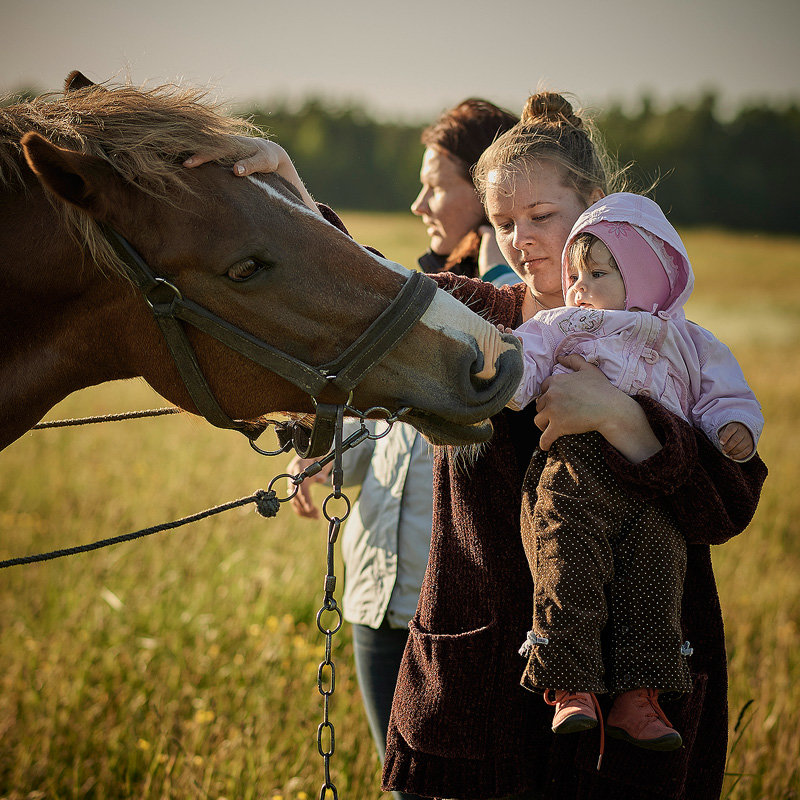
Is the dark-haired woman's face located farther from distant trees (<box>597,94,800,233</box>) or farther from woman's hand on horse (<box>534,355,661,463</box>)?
distant trees (<box>597,94,800,233</box>)

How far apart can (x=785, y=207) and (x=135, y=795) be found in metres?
69.5

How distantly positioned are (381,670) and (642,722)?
1.21 m

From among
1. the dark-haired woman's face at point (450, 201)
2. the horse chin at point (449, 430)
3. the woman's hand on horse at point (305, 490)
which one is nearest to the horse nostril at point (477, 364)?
the horse chin at point (449, 430)

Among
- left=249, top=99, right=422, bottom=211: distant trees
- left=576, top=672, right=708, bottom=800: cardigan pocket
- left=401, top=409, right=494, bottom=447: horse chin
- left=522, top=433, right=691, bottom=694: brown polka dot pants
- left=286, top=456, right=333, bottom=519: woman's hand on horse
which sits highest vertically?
left=401, top=409, right=494, bottom=447: horse chin

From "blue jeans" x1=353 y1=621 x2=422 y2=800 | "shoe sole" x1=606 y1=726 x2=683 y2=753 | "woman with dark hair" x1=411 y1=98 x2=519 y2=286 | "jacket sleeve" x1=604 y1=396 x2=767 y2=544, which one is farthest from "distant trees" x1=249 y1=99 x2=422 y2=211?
"shoe sole" x1=606 y1=726 x2=683 y2=753

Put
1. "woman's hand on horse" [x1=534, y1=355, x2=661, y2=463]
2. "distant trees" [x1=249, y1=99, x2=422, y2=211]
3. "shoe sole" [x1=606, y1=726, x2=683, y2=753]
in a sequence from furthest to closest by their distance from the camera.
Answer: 1. "distant trees" [x1=249, y1=99, x2=422, y2=211]
2. "woman's hand on horse" [x1=534, y1=355, x2=661, y2=463]
3. "shoe sole" [x1=606, y1=726, x2=683, y2=753]

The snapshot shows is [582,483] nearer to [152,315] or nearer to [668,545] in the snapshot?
[668,545]

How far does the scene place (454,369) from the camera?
6.27 ft

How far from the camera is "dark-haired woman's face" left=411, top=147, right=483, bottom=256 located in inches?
128

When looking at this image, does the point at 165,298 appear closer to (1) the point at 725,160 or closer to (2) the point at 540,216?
(2) the point at 540,216

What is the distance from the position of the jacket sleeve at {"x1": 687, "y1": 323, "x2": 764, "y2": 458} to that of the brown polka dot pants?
278 millimetres

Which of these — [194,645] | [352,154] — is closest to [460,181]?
[194,645]

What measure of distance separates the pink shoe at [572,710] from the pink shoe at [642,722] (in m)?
0.08

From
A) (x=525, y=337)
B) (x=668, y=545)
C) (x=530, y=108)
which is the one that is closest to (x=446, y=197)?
(x=530, y=108)
